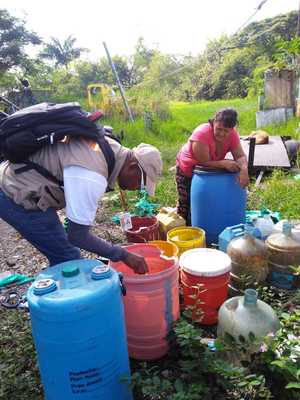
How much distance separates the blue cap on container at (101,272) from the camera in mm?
1518

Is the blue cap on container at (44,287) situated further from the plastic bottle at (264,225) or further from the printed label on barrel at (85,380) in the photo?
the plastic bottle at (264,225)

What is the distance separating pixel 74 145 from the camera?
1.71 meters

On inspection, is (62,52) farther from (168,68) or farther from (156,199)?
(156,199)

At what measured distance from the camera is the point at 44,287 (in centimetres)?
145

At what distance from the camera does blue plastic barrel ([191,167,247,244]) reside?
317cm

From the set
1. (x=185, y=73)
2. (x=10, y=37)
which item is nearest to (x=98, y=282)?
(x=10, y=37)

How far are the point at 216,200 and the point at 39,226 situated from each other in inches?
69.2

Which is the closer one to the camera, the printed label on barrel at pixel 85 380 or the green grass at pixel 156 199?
the printed label on barrel at pixel 85 380

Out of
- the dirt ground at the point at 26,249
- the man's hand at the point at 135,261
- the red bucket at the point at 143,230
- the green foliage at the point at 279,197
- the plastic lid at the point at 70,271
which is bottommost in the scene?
the dirt ground at the point at 26,249

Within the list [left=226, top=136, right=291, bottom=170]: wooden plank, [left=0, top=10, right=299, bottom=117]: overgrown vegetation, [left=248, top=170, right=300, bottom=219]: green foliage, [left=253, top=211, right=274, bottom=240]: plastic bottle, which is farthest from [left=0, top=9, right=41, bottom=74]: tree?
[left=253, top=211, right=274, bottom=240]: plastic bottle

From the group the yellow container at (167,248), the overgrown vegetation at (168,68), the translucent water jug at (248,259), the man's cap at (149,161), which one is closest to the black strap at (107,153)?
the man's cap at (149,161)

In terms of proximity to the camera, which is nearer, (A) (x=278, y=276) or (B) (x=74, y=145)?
(B) (x=74, y=145)

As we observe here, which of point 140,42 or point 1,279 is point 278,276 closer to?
point 1,279

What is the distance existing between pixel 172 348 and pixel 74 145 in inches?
49.1
